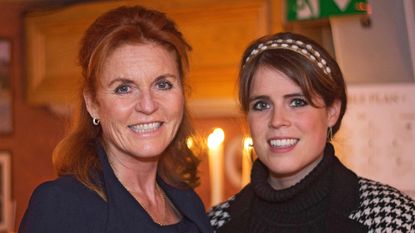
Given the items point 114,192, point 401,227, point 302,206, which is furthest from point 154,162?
point 401,227

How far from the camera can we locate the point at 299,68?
152 cm

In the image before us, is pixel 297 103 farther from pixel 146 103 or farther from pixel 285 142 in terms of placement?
pixel 146 103

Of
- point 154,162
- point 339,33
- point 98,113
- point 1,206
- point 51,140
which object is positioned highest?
point 339,33

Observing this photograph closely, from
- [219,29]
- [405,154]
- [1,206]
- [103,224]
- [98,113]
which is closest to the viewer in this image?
[103,224]

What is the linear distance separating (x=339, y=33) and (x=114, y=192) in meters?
0.97

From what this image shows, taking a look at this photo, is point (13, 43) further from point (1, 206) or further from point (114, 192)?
point (114, 192)

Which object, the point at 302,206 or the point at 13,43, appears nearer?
the point at 302,206

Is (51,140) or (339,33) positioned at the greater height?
(339,33)

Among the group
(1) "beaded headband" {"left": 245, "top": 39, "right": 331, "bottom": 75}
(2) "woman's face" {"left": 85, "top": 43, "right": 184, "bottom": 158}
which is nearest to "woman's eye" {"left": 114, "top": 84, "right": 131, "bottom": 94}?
(2) "woman's face" {"left": 85, "top": 43, "right": 184, "bottom": 158}

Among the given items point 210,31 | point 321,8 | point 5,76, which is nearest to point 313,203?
point 321,8

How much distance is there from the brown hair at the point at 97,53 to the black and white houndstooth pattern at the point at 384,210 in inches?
20.3

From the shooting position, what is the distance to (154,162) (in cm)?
165

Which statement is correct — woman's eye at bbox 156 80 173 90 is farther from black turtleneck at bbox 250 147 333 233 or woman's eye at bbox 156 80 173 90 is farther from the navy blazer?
black turtleneck at bbox 250 147 333 233

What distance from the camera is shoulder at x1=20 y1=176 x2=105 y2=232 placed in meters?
1.33
